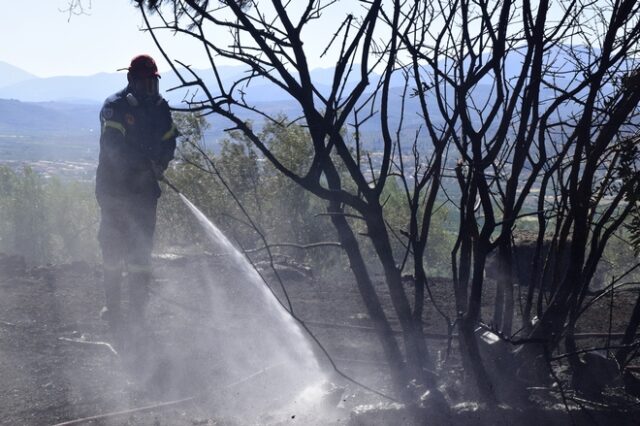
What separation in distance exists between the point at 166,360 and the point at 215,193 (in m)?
17.0

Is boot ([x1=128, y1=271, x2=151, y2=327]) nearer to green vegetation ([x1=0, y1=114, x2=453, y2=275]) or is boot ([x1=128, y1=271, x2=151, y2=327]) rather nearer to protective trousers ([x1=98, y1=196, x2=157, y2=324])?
protective trousers ([x1=98, y1=196, x2=157, y2=324])

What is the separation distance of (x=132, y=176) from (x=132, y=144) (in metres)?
0.29

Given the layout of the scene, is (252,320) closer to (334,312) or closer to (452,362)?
(334,312)

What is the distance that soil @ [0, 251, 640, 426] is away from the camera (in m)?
3.68

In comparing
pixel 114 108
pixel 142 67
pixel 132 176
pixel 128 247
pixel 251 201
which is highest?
pixel 142 67

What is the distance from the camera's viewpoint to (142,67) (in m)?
5.41

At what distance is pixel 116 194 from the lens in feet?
19.0

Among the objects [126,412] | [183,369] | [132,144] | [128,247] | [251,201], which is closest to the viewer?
[126,412]

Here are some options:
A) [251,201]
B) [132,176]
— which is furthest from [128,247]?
[251,201]

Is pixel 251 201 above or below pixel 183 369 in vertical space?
above

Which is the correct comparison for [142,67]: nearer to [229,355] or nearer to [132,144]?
[132,144]

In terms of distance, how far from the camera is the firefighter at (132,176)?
5.50m

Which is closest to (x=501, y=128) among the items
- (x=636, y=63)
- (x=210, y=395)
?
(x=636, y=63)

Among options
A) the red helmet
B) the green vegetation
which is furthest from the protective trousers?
the green vegetation
